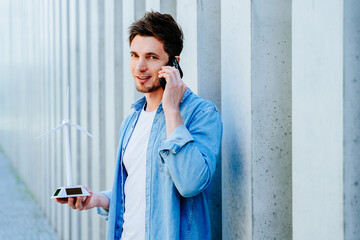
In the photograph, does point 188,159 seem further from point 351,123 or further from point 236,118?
point 351,123

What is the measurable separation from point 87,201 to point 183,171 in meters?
0.93

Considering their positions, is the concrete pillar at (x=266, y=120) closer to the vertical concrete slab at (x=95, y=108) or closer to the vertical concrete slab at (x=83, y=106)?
the vertical concrete slab at (x=95, y=108)

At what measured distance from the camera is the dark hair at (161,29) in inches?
90.7

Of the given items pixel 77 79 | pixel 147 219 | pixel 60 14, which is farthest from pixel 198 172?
pixel 60 14

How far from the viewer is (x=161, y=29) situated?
7.57ft

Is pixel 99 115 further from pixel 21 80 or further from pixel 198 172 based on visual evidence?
pixel 21 80

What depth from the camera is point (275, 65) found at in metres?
2.19

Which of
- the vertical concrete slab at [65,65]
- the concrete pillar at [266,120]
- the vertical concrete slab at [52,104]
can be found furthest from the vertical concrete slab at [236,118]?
the vertical concrete slab at [52,104]

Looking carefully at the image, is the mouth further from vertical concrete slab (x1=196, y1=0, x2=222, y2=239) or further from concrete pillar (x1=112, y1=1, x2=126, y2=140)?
concrete pillar (x1=112, y1=1, x2=126, y2=140)

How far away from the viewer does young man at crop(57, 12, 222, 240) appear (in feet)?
6.31

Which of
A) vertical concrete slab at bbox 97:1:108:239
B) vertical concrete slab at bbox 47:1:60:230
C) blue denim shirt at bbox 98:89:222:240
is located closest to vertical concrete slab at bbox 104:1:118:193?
vertical concrete slab at bbox 97:1:108:239

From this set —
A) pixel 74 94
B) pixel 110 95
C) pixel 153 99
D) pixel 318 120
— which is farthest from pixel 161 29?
pixel 74 94

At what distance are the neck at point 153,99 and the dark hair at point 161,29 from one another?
9.8 inches

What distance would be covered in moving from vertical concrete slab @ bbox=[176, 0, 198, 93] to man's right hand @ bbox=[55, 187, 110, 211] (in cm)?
99
